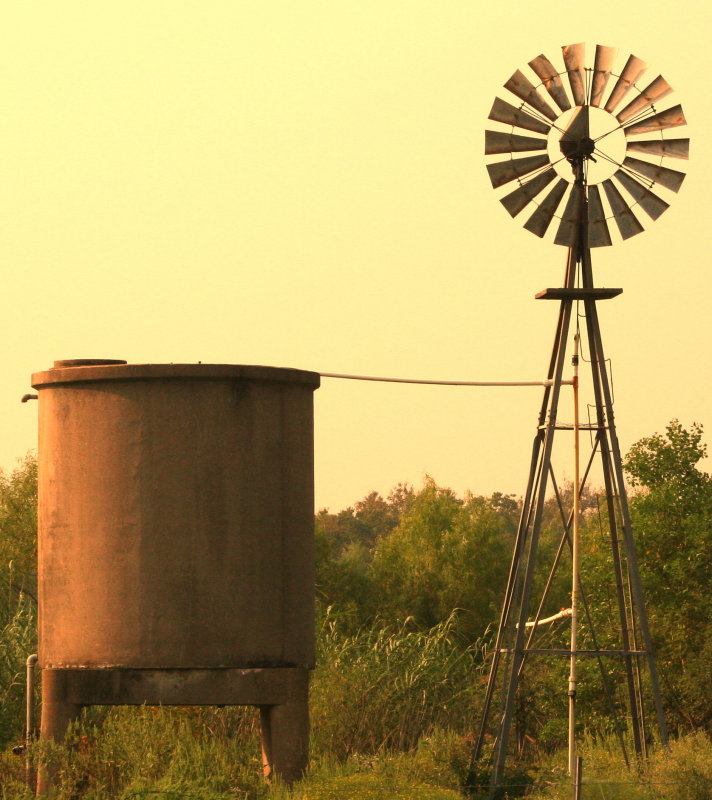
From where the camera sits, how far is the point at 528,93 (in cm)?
2108

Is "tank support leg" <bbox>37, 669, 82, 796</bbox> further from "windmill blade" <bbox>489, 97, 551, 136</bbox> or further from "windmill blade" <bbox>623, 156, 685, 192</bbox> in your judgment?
"windmill blade" <bbox>623, 156, 685, 192</bbox>

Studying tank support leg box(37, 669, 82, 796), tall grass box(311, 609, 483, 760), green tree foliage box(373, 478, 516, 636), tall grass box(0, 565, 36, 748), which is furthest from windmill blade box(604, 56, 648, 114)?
green tree foliage box(373, 478, 516, 636)

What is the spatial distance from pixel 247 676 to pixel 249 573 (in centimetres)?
115

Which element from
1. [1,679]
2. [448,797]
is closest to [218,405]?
[448,797]

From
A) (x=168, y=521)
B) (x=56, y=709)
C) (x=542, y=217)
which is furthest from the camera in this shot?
(x=542, y=217)

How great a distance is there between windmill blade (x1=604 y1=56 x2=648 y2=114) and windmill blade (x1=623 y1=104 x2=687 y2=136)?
449mm

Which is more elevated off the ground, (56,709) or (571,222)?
(571,222)

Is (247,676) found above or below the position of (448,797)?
above

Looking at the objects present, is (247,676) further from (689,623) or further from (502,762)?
(689,623)

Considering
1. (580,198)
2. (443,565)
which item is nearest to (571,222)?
(580,198)

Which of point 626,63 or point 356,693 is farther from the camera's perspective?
point 356,693

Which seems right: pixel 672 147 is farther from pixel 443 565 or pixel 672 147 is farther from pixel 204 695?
pixel 443 565

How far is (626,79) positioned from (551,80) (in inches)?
44.5

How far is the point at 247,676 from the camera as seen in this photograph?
15.7 meters
